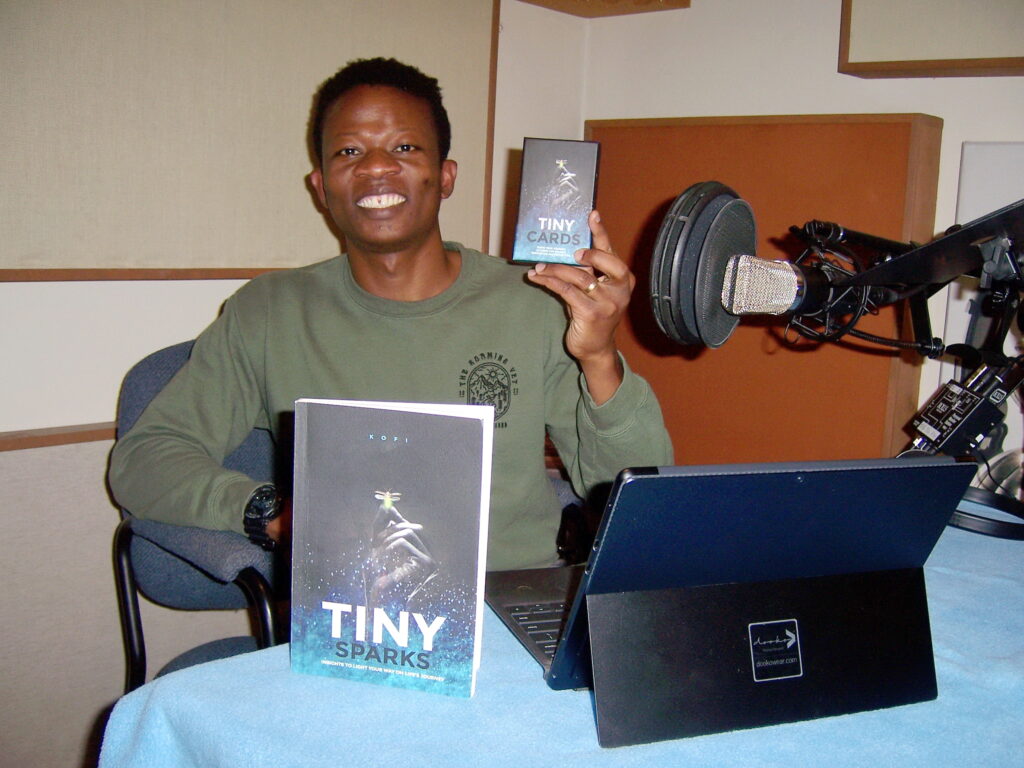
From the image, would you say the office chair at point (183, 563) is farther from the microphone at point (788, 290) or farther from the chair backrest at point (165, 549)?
the microphone at point (788, 290)

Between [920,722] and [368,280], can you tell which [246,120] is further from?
[920,722]

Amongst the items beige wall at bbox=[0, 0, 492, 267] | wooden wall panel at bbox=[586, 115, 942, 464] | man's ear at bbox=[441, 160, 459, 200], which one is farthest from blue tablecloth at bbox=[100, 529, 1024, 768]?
wooden wall panel at bbox=[586, 115, 942, 464]

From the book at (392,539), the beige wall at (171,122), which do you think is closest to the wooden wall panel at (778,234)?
the beige wall at (171,122)

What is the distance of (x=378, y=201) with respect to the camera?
151 centimetres

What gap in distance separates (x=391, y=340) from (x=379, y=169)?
0.94ft

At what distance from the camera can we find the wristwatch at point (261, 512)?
1269 mm

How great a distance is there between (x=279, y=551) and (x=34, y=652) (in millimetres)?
726

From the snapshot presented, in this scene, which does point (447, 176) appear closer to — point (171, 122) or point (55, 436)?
point (171, 122)

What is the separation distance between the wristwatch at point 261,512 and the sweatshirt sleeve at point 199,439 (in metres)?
0.03

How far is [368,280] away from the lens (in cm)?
158

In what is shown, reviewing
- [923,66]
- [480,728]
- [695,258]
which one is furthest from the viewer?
[923,66]

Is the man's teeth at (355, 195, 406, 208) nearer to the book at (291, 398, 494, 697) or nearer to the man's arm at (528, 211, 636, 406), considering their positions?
the man's arm at (528, 211, 636, 406)

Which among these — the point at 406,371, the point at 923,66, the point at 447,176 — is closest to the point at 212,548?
the point at 406,371

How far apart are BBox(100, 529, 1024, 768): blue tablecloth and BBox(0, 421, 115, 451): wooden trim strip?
971 mm
